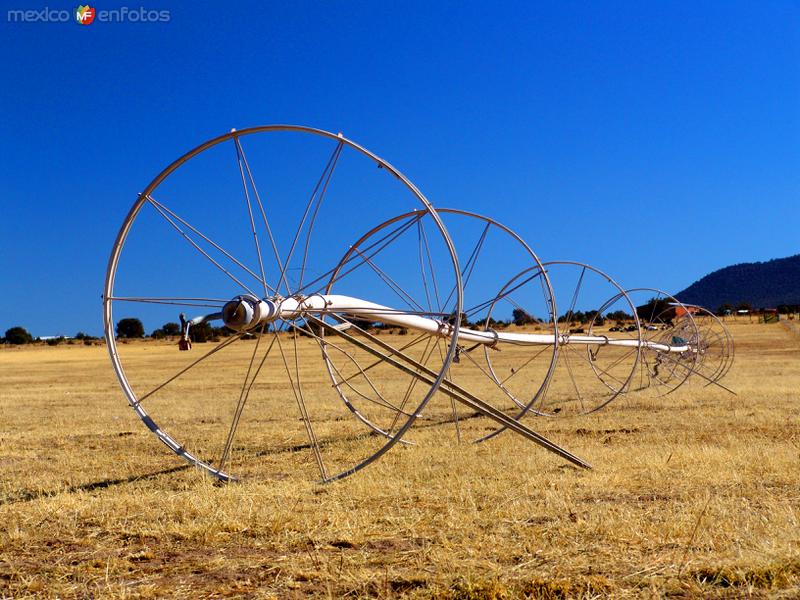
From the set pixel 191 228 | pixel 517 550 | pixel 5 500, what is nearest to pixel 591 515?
Answer: pixel 517 550

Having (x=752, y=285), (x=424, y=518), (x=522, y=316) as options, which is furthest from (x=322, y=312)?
(x=752, y=285)

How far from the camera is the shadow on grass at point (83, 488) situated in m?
9.32

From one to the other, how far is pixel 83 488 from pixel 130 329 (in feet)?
227

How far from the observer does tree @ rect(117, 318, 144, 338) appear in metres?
75.8

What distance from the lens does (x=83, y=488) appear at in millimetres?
9930

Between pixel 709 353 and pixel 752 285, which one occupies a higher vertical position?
pixel 752 285

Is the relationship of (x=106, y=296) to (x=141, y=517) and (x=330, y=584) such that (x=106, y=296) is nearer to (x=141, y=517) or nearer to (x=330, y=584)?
(x=141, y=517)

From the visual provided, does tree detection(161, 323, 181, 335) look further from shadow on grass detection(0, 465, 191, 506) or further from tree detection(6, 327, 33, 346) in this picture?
shadow on grass detection(0, 465, 191, 506)

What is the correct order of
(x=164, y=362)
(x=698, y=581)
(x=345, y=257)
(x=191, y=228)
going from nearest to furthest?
(x=698, y=581) → (x=191, y=228) → (x=345, y=257) → (x=164, y=362)

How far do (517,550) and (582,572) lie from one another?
697 millimetres

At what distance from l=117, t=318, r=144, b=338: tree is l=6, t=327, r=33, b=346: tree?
7738 millimetres

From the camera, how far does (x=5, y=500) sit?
9242 millimetres

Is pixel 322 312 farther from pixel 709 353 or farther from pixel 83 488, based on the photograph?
pixel 709 353

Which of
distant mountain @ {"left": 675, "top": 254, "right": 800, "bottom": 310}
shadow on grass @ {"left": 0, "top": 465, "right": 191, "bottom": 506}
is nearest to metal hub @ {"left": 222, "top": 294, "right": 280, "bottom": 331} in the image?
shadow on grass @ {"left": 0, "top": 465, "right": 191, "bottom": 506}
